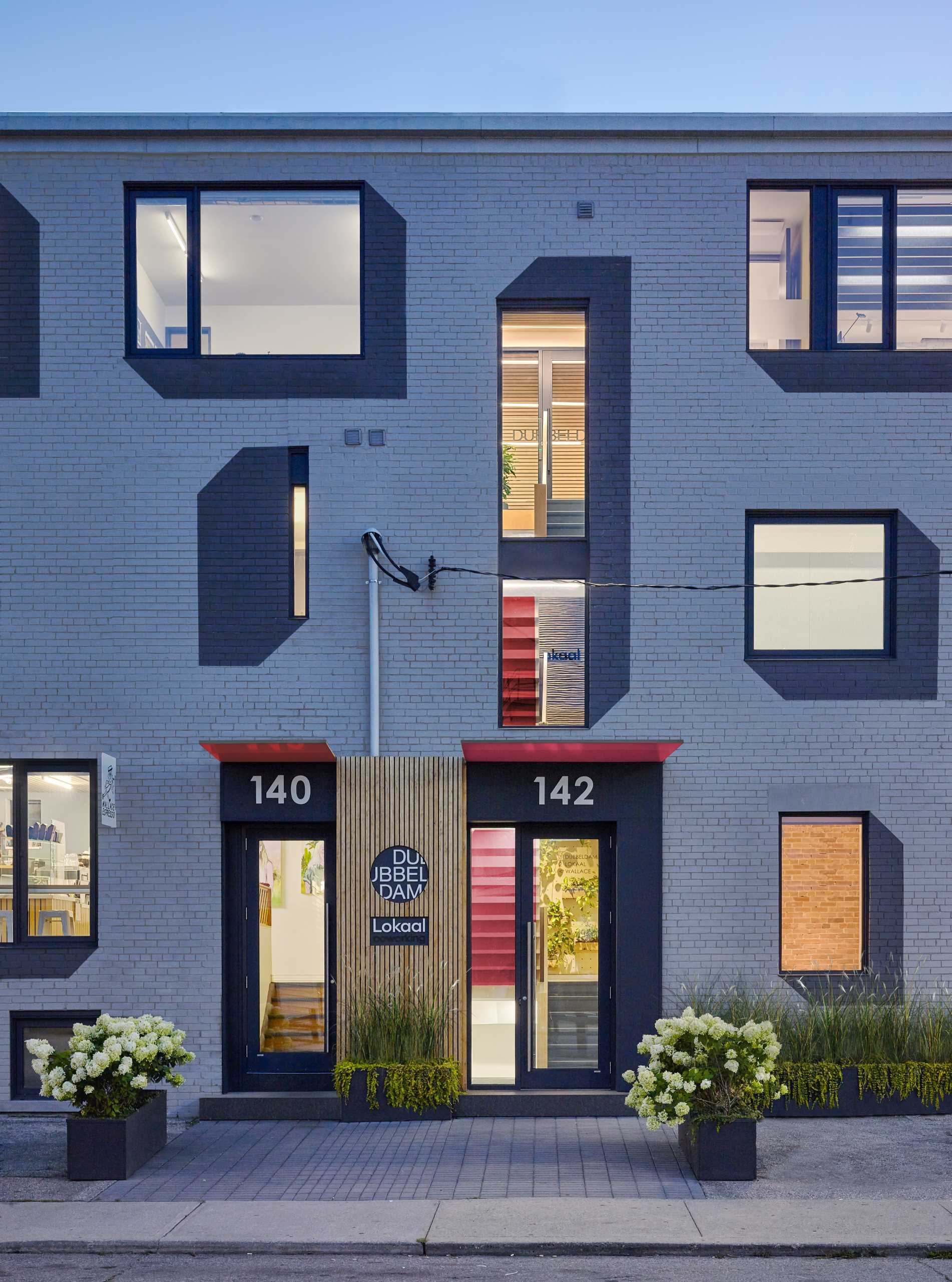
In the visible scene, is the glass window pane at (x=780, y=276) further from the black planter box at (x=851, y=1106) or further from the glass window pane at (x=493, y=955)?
the black planter box at (x=851, y=1106)

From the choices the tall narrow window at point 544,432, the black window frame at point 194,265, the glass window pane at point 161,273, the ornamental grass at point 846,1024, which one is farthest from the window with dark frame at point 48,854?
the ornamental grass at point 846,1024

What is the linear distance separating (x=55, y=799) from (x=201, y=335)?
16.5 ft

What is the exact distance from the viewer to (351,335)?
454 inches

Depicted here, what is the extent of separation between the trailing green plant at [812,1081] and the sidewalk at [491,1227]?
2.08 m

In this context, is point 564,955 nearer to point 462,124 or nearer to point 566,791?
point 566,791

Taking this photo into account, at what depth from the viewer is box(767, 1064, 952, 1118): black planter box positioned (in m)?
10.4

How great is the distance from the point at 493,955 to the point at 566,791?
1842 millimetres

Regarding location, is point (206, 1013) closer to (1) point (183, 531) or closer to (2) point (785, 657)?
(1) point (183, 531)

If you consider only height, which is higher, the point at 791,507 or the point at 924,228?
the point at 924,228

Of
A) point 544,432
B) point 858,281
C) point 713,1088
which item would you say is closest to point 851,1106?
point 713,1088

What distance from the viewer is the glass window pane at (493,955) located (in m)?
11.2

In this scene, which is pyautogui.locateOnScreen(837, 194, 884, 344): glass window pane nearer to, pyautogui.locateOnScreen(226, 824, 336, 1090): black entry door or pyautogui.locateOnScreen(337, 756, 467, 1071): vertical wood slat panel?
pyautogui.locateOnScreen(337, 756, 467, 1071): vertical wood slat panel

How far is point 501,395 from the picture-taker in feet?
38.1

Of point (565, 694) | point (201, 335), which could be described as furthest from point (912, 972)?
point (201, 335)
